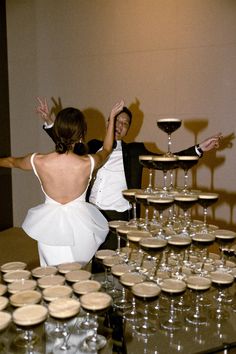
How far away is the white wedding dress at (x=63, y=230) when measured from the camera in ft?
7.25

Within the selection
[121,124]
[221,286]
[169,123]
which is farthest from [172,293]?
[121,124]

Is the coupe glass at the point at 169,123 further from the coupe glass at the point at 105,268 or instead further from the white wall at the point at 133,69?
the white wall at the point at 133,69

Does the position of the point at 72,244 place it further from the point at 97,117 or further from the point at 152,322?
the point at 97,117

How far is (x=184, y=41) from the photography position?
160 inches

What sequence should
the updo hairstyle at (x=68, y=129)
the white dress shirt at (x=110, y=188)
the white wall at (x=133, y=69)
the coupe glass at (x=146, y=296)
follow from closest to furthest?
the coupe glass at (x=146, y=296)
the updo hairstyle at (x=68, y=129)
the white dress shirt at (x=110, y=188)
the white wall at (x=133, y=69)

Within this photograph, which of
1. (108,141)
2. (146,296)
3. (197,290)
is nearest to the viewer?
(146,296)

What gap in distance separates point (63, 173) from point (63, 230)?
33 cm

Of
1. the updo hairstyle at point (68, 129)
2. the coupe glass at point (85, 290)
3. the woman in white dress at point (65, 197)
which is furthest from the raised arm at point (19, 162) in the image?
the coupe glass at point (85, 290)

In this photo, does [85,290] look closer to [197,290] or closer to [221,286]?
[197,290]

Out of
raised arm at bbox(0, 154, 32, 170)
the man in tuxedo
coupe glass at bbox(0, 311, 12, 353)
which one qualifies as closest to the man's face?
the man in tuxedo

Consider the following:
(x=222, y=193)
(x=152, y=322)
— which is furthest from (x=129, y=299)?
(x=222, y=193)

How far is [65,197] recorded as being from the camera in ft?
7.41

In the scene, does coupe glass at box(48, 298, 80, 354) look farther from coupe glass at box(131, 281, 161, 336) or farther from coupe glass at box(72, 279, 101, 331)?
coupe glass at box(131, 281, 161, 336)

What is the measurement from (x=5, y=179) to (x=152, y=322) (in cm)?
386
